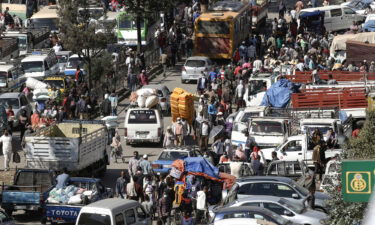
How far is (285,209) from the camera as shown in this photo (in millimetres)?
24297

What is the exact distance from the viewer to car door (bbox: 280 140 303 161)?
32594 millimetres

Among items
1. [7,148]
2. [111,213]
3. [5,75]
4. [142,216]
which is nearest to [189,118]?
[7,148]

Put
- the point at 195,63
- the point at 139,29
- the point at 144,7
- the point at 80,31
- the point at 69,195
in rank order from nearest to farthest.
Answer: the point at 69,195
the point at 80,31
the point at 195,63
the point at 144,7
the point at 139,29

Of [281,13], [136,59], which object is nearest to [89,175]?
[136,59]

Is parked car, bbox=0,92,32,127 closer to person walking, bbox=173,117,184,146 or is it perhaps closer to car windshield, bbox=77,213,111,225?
person walking, bbox=173,117,184,146

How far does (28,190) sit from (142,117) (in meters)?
9.71

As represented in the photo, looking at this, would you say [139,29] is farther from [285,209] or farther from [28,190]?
[285,209]

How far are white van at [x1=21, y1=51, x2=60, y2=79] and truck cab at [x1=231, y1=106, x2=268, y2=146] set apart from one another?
14.0m

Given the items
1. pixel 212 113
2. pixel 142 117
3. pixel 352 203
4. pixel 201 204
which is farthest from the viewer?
pixel 212 113

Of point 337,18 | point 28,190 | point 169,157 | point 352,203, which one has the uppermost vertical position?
point 352,203

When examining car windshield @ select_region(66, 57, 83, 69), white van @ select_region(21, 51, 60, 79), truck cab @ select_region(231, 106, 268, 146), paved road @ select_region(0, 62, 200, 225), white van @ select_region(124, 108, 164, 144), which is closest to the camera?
paved road @ select_region(0, 62, 200, 225)

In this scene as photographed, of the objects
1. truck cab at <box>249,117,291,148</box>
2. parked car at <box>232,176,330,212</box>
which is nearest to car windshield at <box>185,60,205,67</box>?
truck cab at <box>249,117,291,148</box>

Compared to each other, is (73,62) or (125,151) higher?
(125,151)

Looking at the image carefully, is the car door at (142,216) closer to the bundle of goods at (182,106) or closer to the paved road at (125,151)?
the paved road at (125,151)
